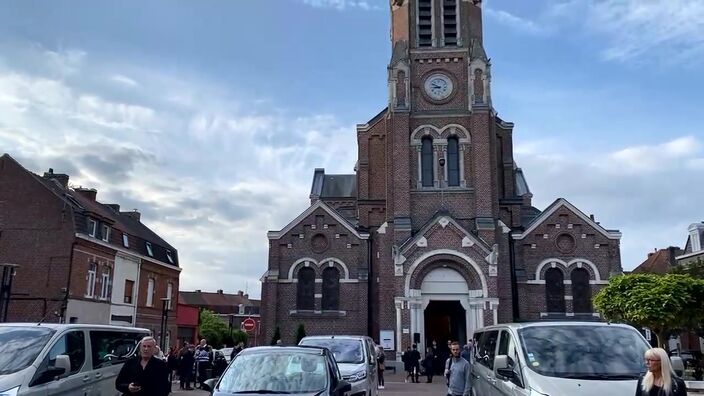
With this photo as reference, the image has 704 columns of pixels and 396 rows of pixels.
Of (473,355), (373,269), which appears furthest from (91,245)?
(473,355)

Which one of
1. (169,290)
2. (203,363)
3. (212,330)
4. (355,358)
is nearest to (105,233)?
(169,290)

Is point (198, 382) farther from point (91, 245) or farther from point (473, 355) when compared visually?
point (473, 355)

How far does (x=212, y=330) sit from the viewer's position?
Answer: 77250 millimetres

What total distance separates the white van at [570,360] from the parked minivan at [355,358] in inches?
171

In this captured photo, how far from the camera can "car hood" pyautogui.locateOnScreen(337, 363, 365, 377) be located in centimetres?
1270

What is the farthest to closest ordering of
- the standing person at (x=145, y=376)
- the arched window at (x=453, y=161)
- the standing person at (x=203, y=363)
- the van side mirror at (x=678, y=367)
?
the arched window at (x=453, y=161), the standing person at (x=203, y=363), the standing person at (x=145, y=376), the van side mirror at (x=678, y=367)

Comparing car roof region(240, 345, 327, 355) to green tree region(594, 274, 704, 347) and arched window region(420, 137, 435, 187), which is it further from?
arched window region(420, 137, 435, 187)

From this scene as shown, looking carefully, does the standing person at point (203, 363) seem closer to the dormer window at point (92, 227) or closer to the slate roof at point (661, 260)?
the dormer window at point (92, 227)

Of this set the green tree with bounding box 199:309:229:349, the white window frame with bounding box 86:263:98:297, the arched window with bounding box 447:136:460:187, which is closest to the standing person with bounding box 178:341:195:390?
the white window frame with bounding box 86:263:98:297

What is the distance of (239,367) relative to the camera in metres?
8.58

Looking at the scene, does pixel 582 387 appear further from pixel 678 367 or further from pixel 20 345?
pixel 20 345

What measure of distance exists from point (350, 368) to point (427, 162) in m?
22.5

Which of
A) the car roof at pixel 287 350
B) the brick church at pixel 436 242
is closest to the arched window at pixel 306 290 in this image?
the brick church at pixel 436 242

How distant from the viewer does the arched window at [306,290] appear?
3353 cm
